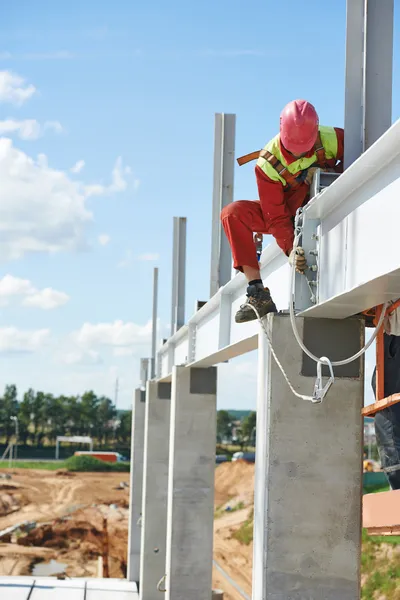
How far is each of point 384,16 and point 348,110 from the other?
25.1 inches

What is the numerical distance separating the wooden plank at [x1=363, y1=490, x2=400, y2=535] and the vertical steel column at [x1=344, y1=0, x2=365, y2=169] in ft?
7.53

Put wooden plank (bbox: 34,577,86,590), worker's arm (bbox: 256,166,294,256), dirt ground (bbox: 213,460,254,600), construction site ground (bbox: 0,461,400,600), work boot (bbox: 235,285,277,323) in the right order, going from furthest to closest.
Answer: construction site ground (bbox: 0,461,400,600), dirt ground (bbox: 213,460,254,600), wooden plank (bbox: 34,577,86,590), work boot (bbox: 235,285,277,323), worker's arm (bbox: 256,166,294,256)

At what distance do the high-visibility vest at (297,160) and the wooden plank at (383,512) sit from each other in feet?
7.43

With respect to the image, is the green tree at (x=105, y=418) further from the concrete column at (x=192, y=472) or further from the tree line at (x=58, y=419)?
the concrete column at (x=192, y=472)

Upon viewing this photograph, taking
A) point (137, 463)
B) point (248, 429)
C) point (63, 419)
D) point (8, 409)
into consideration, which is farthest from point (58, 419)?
point (137, 463)

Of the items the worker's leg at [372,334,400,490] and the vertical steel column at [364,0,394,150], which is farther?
the worker's leg at [372,334,400,490]

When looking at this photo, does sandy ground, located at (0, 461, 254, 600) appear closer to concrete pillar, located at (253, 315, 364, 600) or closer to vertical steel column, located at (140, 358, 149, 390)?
vertical steel column, located at (140, 358, 149, 390)

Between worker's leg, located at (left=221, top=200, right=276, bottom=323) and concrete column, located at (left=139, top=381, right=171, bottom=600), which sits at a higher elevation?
worker's leg, located at (left=221, top=200, right=276, bottom=323)

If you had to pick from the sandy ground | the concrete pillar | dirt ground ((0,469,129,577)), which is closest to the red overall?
the concrete pillar

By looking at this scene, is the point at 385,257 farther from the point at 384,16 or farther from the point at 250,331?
the point at 250,331

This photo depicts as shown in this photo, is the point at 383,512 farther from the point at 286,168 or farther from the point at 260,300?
the point at 286,168

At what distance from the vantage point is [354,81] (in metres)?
5.32

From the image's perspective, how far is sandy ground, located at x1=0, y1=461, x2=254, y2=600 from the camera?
43469mm

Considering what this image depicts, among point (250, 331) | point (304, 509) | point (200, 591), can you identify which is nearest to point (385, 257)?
point (304, 509)
